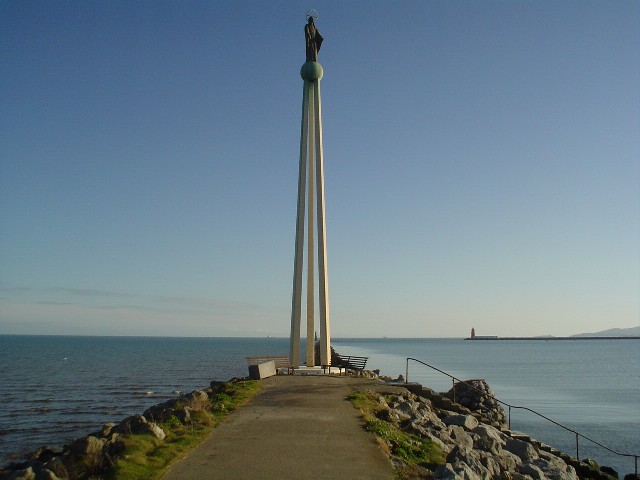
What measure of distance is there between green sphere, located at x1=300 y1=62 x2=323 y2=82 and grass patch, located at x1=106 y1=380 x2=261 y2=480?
15.2 meters

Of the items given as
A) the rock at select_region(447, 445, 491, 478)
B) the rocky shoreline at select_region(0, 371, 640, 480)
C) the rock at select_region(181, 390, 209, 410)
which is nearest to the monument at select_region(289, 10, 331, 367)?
Answer: the rocky shoreline at select_region(0, 371, 640, 480)

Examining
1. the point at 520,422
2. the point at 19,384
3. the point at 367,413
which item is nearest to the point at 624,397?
the point at 520,422

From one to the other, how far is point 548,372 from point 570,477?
2169 inches

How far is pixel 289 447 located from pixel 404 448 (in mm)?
2219

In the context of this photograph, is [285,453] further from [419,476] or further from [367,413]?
[367,413]

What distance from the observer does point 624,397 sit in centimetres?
4138

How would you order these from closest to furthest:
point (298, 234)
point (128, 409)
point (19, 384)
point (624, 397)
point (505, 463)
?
1. point (505, 463)
2. point (298, 234)
3. point (128, 409)
4. point (624, 397)
5. point (19, 384)

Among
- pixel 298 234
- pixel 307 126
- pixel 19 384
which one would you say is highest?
pixel 307 126

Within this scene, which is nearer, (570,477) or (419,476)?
(419,476)

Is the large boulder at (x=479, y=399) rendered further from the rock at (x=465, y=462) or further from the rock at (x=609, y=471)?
the rock at (x=465, y=462)

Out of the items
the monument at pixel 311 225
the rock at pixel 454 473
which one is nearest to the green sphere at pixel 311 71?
the monument at pixel 311 225

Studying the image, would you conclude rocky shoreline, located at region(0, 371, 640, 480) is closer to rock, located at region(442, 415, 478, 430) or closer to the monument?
rock, located at region(442, 415, 478, 430)

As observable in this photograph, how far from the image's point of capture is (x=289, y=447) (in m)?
10.8

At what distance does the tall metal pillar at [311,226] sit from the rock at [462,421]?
7.99 meters
